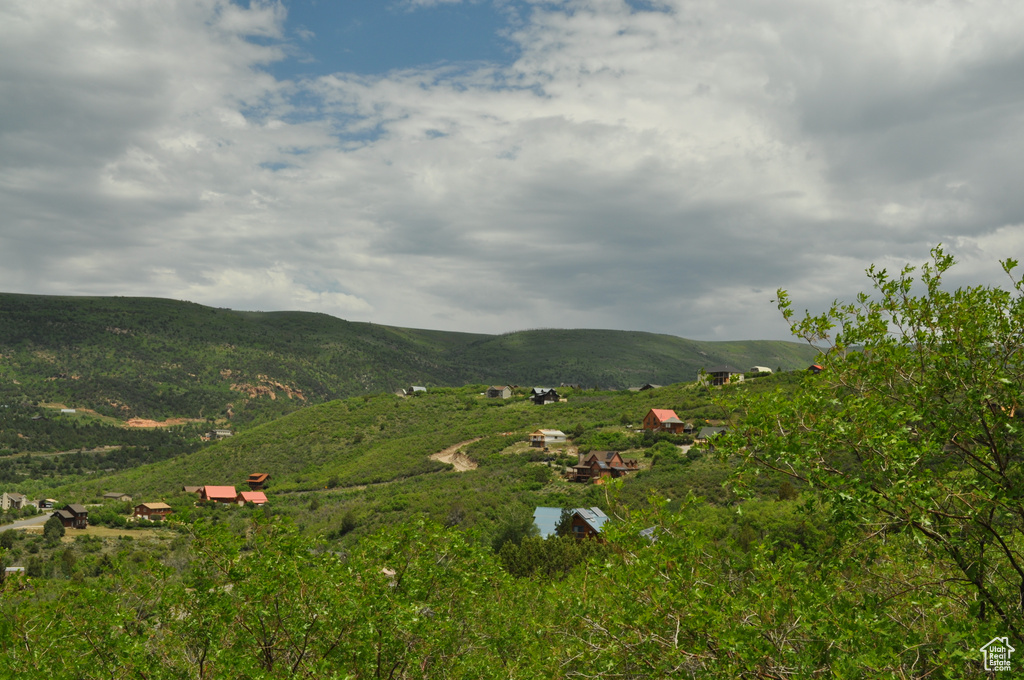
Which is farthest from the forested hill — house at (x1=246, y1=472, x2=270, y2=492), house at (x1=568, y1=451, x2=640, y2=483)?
house at (x1=568, y1=451, x2=640, y2=483)

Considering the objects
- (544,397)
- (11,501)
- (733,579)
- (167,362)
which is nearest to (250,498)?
(11,501)

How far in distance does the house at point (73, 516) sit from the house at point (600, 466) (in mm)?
40630

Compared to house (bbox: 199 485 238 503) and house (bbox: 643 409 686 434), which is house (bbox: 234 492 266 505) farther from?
house (bbox: 643 409 686 434)

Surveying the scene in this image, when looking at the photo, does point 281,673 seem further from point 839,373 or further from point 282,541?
point 839,373

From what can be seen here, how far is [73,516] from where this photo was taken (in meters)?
53.2

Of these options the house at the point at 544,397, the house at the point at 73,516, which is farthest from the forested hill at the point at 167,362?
the house at the point at 73,516

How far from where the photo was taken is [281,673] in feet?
27.8

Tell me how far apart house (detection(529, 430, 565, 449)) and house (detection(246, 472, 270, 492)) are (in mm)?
31446

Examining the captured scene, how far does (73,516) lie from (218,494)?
13.4 metres

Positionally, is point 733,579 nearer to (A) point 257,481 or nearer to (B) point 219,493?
(B) point 219,493

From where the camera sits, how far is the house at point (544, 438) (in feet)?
219

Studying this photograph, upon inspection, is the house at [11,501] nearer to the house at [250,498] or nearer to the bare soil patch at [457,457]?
the house at [250,498]

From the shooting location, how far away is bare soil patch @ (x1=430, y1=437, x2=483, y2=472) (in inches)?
2603

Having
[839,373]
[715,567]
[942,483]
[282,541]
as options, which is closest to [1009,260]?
[839,373]
